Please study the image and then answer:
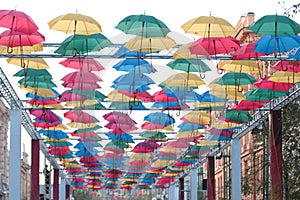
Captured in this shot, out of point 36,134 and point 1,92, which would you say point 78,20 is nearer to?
point 1,92

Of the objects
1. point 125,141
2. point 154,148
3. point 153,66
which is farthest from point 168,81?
point 154,148

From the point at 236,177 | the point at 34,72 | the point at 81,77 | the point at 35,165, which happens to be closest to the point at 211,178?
the point at 236,177

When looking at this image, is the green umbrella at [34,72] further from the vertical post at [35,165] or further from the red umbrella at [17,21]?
the vertical post at [35,165]

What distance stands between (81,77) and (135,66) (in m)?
1.73

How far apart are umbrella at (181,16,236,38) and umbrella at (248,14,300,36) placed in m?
0.58

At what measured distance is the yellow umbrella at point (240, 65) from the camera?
2298cm

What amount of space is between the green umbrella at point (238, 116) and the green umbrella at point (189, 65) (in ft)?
19.7

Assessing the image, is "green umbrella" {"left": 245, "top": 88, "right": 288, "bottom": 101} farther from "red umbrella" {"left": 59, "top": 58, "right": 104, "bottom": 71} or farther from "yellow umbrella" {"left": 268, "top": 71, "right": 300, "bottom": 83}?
"red umbrella" {"left": 59, "top": 58, "right": 104, "bottom": 71}

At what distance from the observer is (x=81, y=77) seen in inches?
940

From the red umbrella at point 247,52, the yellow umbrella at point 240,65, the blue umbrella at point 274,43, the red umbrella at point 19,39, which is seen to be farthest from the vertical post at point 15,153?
the blue umbrella at point 274,43

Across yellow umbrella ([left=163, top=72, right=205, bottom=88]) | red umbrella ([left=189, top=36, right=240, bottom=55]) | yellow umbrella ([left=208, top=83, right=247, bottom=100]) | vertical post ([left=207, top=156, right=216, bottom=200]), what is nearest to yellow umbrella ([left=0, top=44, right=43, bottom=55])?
yellow umbrella ([left=163, top=72, right=205, bottom=88])

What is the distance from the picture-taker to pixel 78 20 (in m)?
20.6

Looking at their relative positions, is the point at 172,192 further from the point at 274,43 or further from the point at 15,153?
the point at 274,43

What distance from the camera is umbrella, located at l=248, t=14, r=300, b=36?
2016 centimetres
